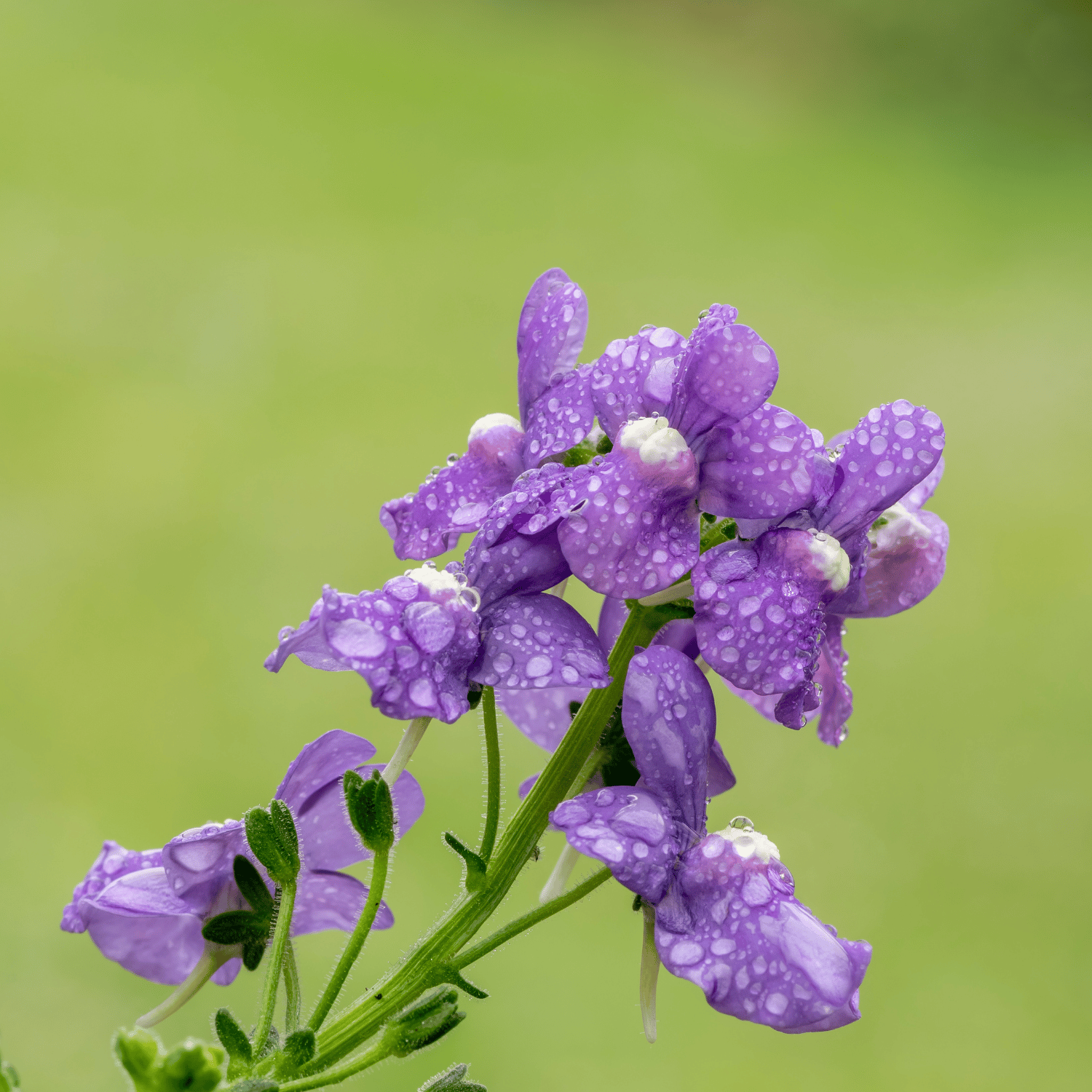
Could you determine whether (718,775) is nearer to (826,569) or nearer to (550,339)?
(826,569)

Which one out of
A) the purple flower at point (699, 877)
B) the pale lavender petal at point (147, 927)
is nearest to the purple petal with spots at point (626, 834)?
the purple flower at point (699, 877)

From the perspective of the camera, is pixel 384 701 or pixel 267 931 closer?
pixel 384 701

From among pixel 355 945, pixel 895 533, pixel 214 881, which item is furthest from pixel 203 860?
pixel 895 533

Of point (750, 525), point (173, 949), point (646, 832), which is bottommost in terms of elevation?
point (173, 949)

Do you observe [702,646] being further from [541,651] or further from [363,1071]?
[363,1071]

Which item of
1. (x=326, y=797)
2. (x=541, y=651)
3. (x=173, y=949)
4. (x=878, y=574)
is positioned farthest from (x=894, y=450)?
(x=173, y=949)

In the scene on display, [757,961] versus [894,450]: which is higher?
[894,450]

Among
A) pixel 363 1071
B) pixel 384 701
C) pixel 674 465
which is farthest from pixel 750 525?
pixel 363 1071
